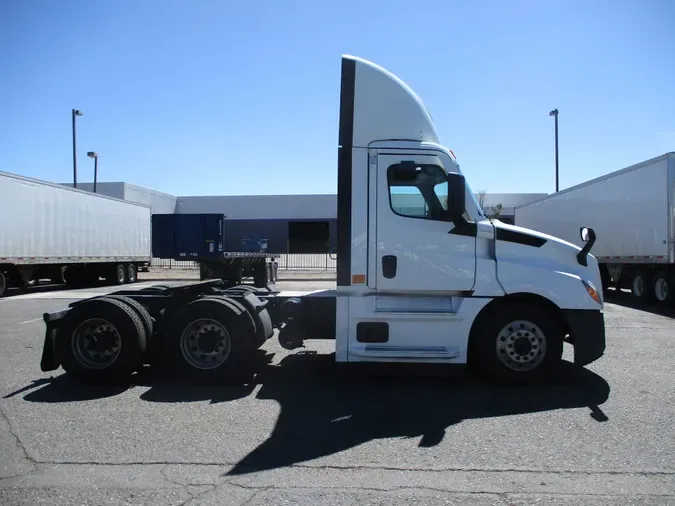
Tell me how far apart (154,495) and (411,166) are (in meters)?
4.09

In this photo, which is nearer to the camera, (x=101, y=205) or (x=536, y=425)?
(x=536, y=425)

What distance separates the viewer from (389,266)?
5973 millimetres

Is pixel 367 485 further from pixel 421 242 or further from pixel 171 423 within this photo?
pixel 421 242

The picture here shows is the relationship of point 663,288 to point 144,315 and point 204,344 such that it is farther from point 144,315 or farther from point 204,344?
point 144,315

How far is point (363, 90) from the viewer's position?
6062 mm

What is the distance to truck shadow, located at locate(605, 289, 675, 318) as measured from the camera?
13.3 meters

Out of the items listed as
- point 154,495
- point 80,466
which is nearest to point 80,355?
point 80,466

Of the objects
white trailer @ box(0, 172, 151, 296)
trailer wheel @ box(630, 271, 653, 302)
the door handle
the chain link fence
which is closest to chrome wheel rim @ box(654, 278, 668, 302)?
trailer wheel @ box(630, 271, 653, 302)

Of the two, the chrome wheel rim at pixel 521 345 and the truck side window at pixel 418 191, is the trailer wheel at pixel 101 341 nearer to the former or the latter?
the truck side window at pixel 418 191

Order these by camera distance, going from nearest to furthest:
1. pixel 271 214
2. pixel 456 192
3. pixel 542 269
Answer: pixel 456 192, pixel 542 269, pixel 271 214

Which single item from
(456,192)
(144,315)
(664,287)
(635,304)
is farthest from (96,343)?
(635,304)

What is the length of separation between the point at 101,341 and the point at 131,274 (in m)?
20.3

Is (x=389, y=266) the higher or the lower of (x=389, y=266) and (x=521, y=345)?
the higher

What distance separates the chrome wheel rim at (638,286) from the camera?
15.6m
